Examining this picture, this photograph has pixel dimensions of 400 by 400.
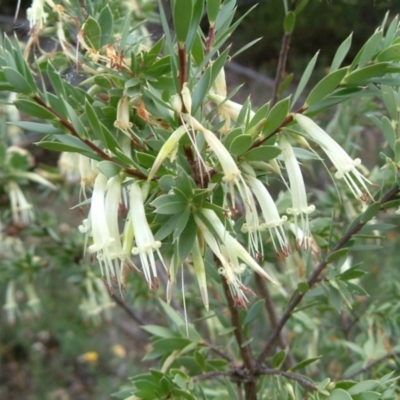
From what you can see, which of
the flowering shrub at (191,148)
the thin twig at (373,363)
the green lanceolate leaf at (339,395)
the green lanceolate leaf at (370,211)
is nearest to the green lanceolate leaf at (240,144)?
the flowering shrub at (191,148)

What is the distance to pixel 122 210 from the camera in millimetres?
654

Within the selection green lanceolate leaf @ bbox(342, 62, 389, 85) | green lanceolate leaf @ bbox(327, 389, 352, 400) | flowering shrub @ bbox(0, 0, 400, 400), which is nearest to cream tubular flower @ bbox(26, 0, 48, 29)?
flowering shrub @ bbox(0, 0, 400, 400)

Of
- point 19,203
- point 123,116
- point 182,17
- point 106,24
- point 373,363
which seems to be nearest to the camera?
point 182,17

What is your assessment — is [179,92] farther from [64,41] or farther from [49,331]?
[49,331]

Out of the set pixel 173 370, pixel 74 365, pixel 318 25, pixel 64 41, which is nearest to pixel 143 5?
pixel 64 41

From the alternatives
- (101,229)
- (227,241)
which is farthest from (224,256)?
(101,229)

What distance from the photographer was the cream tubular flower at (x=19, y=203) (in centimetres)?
121

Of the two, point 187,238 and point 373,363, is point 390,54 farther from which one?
point 373,363

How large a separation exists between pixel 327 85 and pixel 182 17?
0.14 metres

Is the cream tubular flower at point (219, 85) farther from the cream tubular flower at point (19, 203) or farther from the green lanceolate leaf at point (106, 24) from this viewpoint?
the cream tubular flower at point (19, 203)

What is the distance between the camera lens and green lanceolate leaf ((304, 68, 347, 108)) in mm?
487

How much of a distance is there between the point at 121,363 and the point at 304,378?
2748mm

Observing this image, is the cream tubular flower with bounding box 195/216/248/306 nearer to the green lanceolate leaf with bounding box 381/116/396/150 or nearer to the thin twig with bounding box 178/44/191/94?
the thin twig with bounding box 178/44/191/94

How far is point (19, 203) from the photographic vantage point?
125cm
